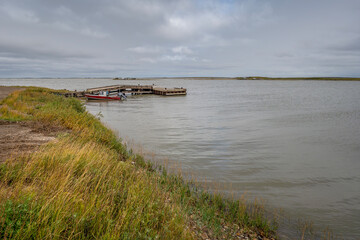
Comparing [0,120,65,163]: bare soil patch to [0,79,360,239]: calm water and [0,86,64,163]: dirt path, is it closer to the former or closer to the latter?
[0,86,64,163]: dirt path

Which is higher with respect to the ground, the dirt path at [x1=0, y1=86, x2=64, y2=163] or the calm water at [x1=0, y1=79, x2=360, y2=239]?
the dirt path at [x1=0, y1=86, x2=64, y2=163]

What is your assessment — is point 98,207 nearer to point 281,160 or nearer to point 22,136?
point 22,136

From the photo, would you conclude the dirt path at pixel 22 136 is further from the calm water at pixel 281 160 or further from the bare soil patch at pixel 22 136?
the calm water at pixel 281 160

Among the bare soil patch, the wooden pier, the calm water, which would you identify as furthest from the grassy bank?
the wooden pier

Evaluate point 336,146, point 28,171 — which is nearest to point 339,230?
point 28,171

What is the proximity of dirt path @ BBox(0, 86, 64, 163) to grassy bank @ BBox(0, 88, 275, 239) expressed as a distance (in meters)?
0.94

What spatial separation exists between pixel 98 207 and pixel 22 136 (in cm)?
752

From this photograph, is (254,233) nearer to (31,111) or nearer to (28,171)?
(28,171)

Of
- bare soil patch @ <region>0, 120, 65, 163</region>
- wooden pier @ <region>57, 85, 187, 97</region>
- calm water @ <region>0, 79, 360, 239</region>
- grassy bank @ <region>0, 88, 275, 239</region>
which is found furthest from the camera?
wooden pier @ <region>57, 85, 187, 97</region>

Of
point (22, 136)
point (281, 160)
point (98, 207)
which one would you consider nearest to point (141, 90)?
point (22, 136)

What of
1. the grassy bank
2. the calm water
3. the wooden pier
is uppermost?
the wooden pier

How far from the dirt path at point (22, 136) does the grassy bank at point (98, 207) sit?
94 cm

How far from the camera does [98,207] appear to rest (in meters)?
4.04

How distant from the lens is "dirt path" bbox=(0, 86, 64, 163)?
7.22m
